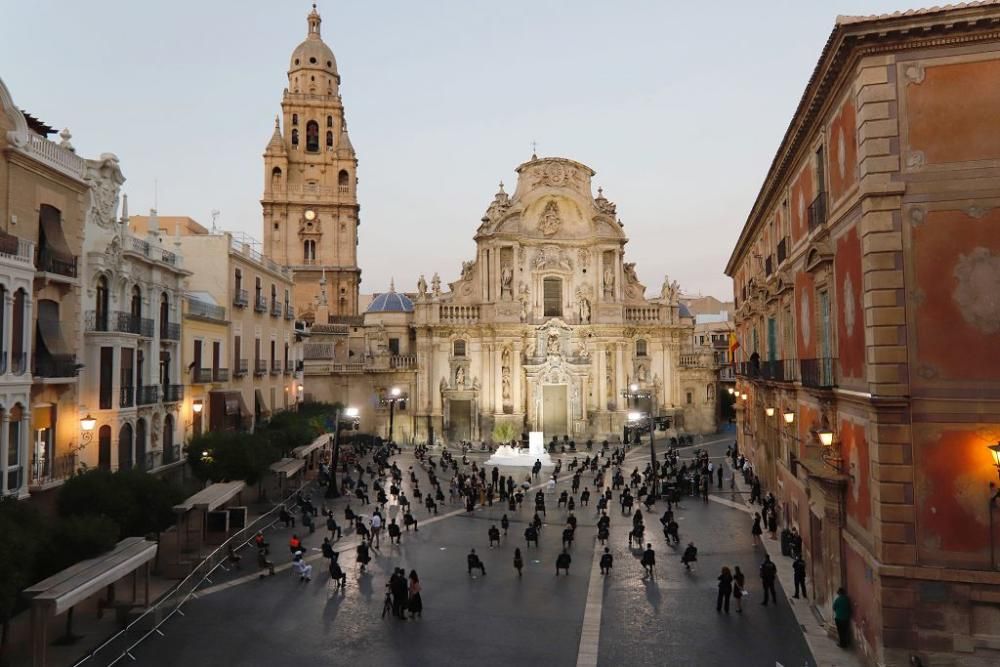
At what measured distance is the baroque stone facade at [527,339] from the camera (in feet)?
175

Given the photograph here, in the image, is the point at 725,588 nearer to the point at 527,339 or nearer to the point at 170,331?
the point at 170,331

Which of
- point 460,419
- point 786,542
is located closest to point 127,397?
point 786,542

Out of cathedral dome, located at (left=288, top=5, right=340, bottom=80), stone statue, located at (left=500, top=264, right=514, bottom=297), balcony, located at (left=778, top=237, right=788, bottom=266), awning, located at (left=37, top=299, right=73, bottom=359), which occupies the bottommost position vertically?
awning, located at (left=37, top=299, right=73, bottom=359)

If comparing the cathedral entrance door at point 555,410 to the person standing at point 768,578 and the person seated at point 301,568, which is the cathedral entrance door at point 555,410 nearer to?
the person seated at point 301,568

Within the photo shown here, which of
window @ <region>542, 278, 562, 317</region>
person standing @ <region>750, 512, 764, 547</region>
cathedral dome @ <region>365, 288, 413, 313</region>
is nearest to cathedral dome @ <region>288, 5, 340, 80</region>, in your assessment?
cathedral dome @ <region>365, 288, 413, 313</region>

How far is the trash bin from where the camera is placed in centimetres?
2111

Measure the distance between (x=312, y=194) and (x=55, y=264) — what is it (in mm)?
50043

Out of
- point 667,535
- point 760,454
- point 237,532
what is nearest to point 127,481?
point 237,532

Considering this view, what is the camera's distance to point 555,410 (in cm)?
5431

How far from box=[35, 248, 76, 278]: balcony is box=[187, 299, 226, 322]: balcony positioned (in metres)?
8.17

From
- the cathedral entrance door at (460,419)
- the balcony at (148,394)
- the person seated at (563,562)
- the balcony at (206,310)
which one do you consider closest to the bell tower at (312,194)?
the cathedral entrance door at (460,419)

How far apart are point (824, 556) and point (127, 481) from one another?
1719 cm

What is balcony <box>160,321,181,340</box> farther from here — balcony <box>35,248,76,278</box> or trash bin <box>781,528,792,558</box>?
trash bin <box>781,528,792,558</box>

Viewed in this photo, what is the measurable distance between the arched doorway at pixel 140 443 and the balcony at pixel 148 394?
697 mm
